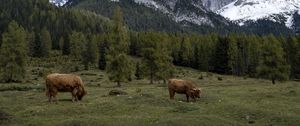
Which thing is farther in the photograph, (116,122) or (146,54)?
(146,54)

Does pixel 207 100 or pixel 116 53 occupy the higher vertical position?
pixel 116 53

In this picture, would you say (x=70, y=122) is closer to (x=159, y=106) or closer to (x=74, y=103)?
(x=74, y=103)

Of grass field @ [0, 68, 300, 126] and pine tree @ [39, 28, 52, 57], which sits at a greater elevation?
pine tree @ [39, 28, 52, 57]

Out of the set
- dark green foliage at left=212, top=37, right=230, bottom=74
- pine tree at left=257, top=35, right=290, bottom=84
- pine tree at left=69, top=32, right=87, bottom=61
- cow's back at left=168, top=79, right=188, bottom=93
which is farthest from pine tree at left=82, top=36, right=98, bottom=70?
cow's back at left=168, top=79, right=188, bottom=93

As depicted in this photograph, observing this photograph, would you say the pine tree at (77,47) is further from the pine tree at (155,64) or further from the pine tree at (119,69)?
the pine tree at (119,69)

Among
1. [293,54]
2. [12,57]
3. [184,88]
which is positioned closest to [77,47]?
[12,57]

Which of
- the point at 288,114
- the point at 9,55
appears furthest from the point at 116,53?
the point at 288,114

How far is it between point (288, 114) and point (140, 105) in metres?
12.8

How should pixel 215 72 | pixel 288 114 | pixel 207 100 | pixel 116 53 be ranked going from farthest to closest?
pixel 215 72, pixel 116 53, pixel 207 100, pixel 288 114

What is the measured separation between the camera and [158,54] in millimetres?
90375

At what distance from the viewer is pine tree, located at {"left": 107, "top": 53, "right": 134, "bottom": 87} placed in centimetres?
7819

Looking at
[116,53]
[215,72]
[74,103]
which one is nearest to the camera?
[74,103]

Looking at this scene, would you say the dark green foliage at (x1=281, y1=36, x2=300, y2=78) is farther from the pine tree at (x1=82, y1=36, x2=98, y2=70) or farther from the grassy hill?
the grassy hill

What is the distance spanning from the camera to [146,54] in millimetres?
91500
